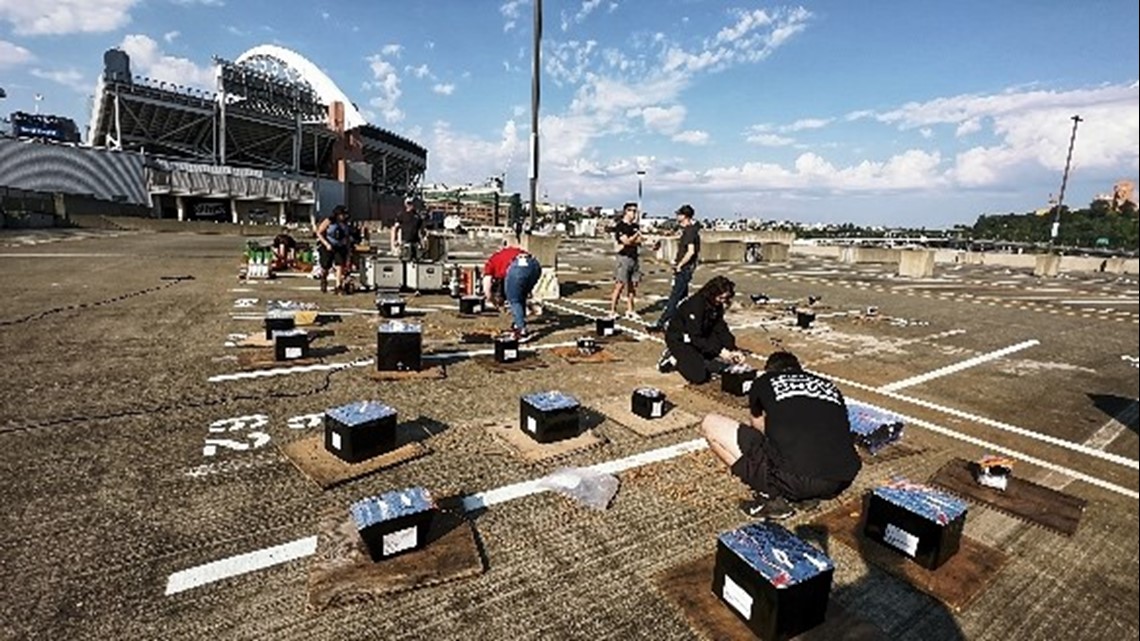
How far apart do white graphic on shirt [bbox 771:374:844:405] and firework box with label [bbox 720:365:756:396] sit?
324 centimetres

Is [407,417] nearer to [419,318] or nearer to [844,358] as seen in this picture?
[419,318]

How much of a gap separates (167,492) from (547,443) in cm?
296

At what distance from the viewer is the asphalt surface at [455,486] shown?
2.98 m

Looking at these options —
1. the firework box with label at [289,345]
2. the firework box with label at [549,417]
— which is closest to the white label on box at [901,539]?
→ the firework box with label at [549,417]

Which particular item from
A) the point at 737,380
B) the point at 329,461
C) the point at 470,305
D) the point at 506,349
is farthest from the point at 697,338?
the point at 470,305

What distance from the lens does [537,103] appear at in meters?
13.7

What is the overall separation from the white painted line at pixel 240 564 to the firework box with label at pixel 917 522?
12.3 feet

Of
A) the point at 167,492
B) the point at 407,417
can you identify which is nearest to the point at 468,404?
the point at 407,417

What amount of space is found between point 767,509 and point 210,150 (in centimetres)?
9241

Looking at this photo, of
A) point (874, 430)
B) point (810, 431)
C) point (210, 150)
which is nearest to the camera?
point (810, 431)

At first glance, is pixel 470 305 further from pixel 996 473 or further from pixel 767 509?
pixel 996 473

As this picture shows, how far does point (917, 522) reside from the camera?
3.53 meters

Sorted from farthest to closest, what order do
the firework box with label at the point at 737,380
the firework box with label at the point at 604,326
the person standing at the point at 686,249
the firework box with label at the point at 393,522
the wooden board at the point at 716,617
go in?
1. the person standing at the point at 686,249
2. the firework box with label at the point at 604,326
3. the firework box with label at the point at 737,380
4. the firework box with label at the point at 393,522
5. the wooden board at the point at 716,617

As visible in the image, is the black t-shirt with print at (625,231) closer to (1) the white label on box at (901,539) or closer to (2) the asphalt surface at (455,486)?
(2) the asphalt surface at (455,486)
